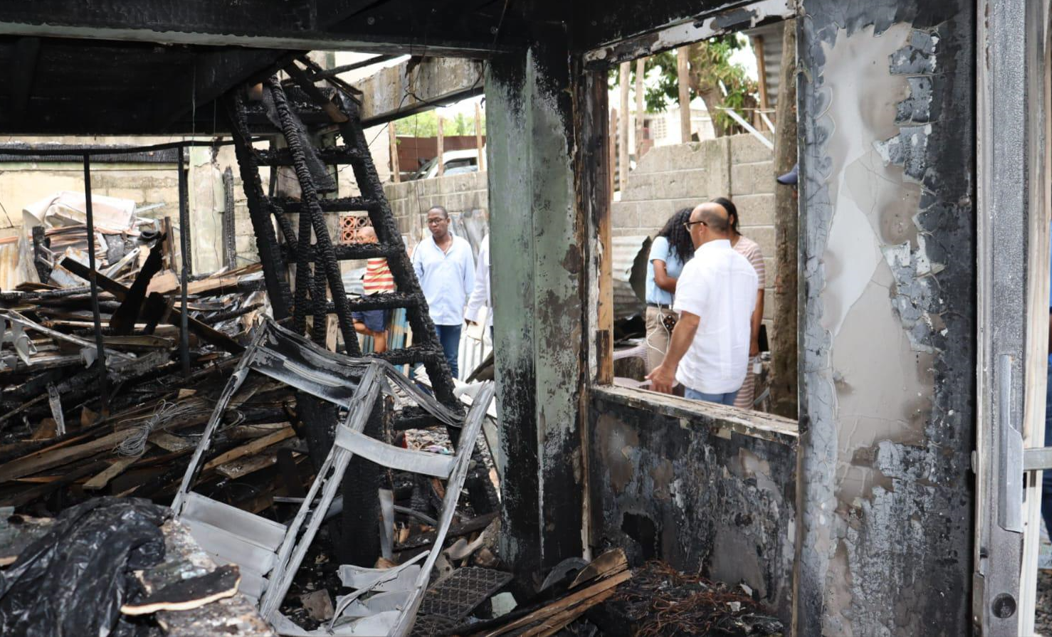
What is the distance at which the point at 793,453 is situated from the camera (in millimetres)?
3383

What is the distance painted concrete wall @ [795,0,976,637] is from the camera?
2.69 meters

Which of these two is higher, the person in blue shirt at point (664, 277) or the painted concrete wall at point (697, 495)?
the person in blue shirt at point (664, 277)

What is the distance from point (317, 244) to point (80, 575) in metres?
3.38

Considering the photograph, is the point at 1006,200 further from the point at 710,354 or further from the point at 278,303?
the point at 278,303

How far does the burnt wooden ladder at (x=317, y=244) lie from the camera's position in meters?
5.51

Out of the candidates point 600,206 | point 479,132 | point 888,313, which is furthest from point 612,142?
point 888,313

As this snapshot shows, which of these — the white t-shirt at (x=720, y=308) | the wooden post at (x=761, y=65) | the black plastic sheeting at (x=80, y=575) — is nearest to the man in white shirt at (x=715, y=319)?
the white t-shirt at (x=720, y=308)

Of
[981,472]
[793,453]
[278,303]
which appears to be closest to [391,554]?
[278,303]

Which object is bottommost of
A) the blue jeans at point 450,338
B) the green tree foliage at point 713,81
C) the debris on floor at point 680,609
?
the debris on floor at point 680,609

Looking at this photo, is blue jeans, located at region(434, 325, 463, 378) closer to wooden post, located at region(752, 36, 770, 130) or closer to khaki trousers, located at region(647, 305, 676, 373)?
khaki trousers, located at region(647, 305, 676, 373)

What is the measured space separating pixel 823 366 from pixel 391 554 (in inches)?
107

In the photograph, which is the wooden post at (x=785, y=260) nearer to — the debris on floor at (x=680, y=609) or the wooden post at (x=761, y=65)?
the debris on floor at (x=680, y=609)

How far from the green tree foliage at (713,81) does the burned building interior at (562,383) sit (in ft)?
14.4

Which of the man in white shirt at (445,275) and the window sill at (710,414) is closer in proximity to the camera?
the window sill at (710,414)
